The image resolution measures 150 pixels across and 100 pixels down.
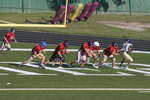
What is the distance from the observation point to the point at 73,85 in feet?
76.6

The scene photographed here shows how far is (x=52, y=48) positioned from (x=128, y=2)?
65.7 feet

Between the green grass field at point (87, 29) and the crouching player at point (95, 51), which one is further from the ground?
the green grass field at point (87, 29)

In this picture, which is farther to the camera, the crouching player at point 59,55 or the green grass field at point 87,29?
the green grass field at point 87,29

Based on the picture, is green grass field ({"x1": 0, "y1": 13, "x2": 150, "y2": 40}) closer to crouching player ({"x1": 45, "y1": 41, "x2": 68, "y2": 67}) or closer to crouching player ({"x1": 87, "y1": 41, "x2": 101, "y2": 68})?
crouching player ({"x1": 87, "y1": 41, "x2": 101, "y2": 68})

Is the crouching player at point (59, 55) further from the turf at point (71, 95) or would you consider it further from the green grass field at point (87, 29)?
the green grass field at point (87, 29)

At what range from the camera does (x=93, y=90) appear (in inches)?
880

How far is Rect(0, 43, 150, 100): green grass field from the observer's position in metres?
20.9

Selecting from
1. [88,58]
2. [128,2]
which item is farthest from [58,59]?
[128,2]

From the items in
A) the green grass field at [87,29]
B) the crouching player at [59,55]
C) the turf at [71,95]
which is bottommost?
the turf at [71,95]

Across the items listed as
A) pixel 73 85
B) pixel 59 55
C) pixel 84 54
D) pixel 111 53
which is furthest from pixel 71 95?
pixel 111 53

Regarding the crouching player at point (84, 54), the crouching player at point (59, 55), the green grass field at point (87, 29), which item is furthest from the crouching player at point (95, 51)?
the green grass field at point (87, 29)

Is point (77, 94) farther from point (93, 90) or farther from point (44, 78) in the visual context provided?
point (44, 78)

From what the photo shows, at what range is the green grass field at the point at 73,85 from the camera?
68.5 feet

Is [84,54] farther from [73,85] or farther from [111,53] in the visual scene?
[73,85]
